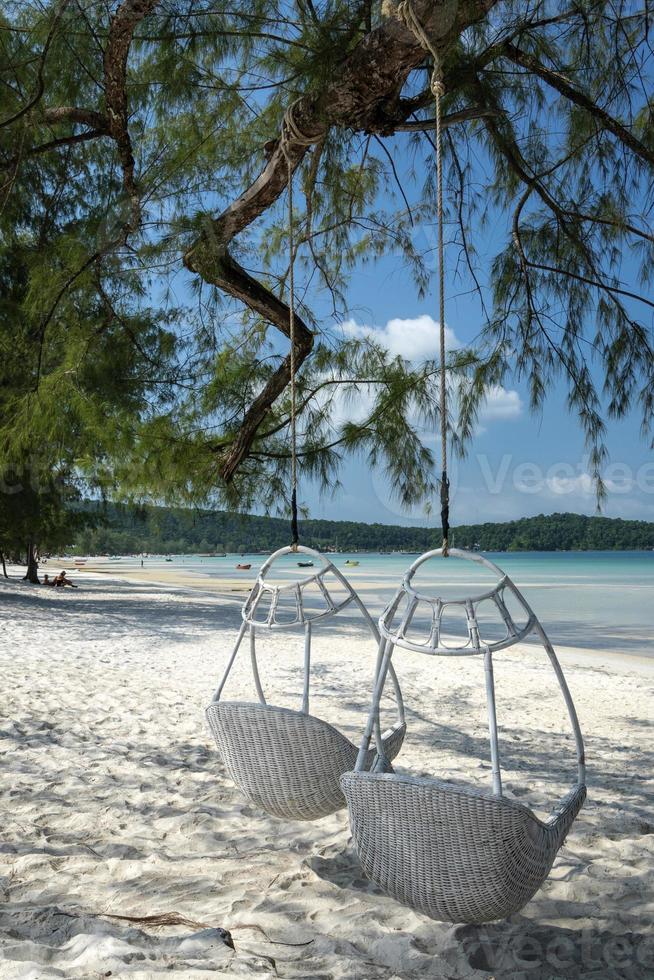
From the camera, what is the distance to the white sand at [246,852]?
5.01ft

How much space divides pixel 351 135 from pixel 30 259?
1.90m

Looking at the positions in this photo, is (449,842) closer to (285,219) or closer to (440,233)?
(440,233)

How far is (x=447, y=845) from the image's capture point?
1.35 m

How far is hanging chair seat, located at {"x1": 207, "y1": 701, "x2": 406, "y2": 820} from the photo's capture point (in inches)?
72.9

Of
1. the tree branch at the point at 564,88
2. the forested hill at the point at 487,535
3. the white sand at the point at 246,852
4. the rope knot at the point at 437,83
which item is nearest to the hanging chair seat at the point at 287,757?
the white sand at the point at 246,852

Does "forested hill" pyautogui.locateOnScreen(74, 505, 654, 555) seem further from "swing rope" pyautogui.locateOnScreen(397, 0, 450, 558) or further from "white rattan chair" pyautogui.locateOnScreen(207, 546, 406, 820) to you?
"swing rope" pyautogui.locateOnScreen(397, 0, 450, 558)

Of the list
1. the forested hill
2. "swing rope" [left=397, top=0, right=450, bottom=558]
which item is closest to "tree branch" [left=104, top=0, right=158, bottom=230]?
"swing rope" [left=397, top=0, right=450, bottom=558]

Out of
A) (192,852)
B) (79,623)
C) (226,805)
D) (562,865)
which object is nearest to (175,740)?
(226,805)

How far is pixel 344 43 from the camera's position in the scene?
8.93 ft

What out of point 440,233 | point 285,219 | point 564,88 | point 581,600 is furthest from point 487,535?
point 440,233

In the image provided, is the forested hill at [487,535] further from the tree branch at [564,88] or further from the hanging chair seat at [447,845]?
the hanging chair seat at [447,845]

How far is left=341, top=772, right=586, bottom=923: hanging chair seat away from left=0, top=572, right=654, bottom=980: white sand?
0.71ft

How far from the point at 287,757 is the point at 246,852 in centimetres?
49

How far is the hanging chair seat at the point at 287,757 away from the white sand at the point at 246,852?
0.73 feet
